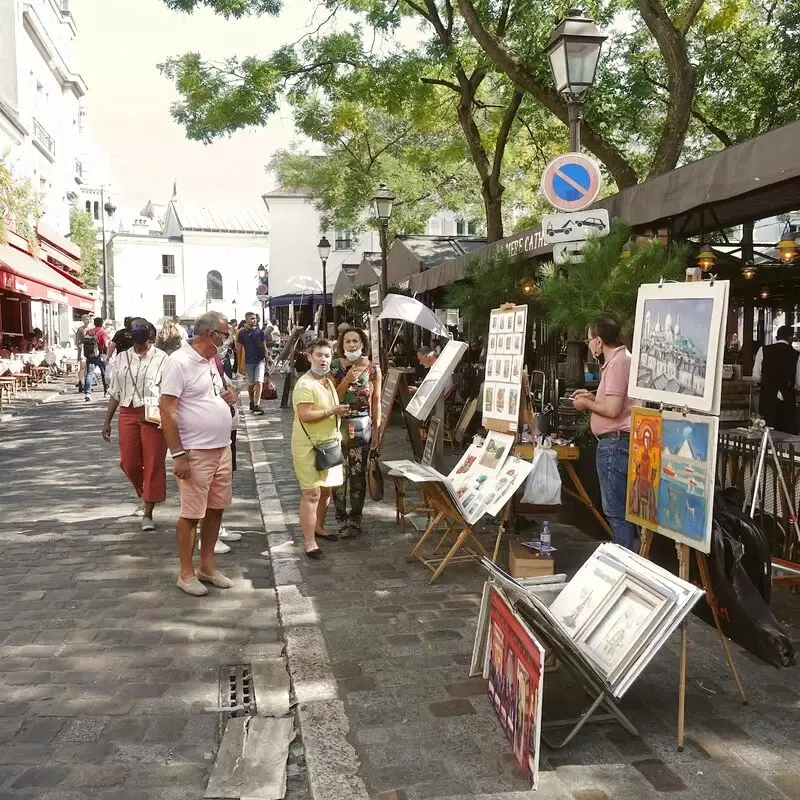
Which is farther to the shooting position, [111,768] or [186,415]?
[186,415]

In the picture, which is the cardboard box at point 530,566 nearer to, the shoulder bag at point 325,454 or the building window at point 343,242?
the shoulder bag at point 325,454

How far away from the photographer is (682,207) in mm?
5461

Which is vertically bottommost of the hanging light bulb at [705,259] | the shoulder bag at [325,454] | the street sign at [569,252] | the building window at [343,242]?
the shoulder bag at [325,454]

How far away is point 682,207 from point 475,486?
2415 millimetres

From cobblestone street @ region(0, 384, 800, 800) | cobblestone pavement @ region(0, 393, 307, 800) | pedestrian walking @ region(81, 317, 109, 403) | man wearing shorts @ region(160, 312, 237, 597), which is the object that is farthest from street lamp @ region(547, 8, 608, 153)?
pedestrian walking @ region(81, 317, 109, 403)

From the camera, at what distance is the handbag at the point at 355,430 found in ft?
21.1

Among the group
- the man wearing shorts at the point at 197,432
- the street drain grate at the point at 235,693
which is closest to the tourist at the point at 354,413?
the man wearing shorts at the point at 197,432

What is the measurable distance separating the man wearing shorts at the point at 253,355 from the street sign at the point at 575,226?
30.9 feet

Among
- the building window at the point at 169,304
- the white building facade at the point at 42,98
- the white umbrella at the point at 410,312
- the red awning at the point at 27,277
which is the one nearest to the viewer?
the white umbrella at the point at 410,312

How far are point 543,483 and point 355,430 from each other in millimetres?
1610

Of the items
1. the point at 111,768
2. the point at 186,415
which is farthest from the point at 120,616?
the point at 111,768

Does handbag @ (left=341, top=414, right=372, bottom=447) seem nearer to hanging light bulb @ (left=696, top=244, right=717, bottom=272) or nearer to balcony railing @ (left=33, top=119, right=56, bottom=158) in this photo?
hanging light bulb @ (left=696, top=244, right=717, bottom=272)

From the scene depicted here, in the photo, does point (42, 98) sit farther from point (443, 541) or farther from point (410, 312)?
point (443, 541)

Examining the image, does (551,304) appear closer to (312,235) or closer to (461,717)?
(461,717)
